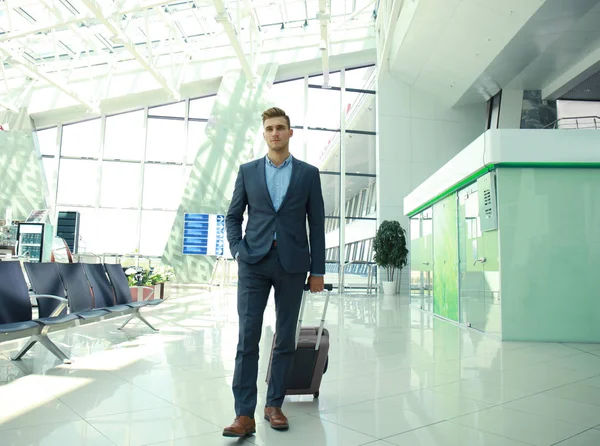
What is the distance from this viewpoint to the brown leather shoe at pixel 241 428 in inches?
87.5

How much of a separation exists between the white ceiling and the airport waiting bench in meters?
9.86

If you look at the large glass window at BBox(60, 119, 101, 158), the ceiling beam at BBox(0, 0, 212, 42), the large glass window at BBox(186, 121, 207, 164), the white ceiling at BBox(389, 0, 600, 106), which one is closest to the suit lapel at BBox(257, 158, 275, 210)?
the ceiling beam at BBox(0, 0, 212, 42)

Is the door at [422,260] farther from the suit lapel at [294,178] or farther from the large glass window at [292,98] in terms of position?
the large glass window at [292,98]

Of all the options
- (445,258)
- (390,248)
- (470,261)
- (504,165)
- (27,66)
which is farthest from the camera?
(390,248)

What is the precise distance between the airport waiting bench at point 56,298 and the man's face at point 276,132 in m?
2.24

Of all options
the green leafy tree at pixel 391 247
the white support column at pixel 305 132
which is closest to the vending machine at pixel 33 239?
the green leafy tree at pixel 391 247

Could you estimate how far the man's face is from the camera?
2.55 meters

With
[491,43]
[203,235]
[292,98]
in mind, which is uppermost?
[292,98]

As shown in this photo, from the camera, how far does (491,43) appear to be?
40.7ft

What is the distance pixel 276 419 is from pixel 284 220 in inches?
38.4

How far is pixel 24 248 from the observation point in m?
9.83

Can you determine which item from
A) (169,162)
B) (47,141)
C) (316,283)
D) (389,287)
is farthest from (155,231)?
(316,283)

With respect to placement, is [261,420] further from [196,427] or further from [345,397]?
[345,397]

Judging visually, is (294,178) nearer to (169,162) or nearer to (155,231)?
(155,231)
